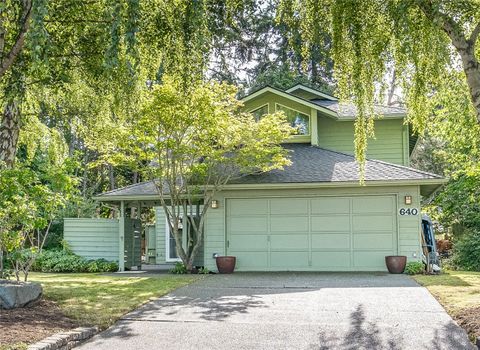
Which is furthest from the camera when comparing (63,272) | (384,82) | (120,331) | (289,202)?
(63,272)

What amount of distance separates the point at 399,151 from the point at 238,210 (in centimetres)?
612

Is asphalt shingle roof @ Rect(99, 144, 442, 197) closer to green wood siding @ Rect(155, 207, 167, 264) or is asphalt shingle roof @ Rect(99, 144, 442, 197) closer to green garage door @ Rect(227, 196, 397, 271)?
green garage door @ Rect(227, 196, 397, 271)

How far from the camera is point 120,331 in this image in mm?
6027

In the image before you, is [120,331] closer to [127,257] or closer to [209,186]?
[209,186]

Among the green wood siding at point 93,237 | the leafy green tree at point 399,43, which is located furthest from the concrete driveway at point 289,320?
the green wood siding at point 93,237

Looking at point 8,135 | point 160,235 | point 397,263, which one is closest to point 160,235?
point 160,235

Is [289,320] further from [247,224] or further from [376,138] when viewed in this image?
[376,138]

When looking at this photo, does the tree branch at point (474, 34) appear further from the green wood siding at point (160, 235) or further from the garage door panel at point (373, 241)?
the green wood siding at point (160, 235)

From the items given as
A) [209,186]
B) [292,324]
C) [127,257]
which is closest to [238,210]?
[209,186]

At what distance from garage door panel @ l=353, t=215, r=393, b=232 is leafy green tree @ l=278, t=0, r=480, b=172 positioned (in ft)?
21.2

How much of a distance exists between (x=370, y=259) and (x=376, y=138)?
4971 mm

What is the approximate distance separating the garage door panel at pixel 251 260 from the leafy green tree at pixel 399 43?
7.18 meters

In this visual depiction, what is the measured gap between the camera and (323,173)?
43.4ft

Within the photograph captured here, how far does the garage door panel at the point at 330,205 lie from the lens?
1316 cm
